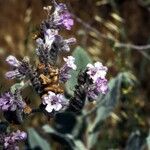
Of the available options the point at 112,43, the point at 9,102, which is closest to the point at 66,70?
the point at 9,102

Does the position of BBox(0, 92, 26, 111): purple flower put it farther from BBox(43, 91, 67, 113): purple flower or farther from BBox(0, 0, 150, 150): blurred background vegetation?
BBox(0, 0, 150, 150): blurred background vegetation

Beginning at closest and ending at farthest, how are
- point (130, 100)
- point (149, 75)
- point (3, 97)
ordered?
point (3, 97), point (130, 100), point (149, 75)

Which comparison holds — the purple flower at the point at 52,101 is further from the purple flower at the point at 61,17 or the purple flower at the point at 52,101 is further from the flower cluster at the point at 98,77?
the purple flower at the point at 61,17

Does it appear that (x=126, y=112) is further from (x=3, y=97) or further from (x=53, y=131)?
(x=3, y=97)

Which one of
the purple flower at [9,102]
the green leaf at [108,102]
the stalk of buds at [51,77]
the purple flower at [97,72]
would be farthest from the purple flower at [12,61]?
the green leaf at [108,102]

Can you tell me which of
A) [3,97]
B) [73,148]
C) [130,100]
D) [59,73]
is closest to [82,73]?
[59,73]

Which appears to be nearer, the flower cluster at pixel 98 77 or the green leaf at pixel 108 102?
the flower cluster at pixel 98 77

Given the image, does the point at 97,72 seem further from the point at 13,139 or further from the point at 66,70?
the point at 13,139
